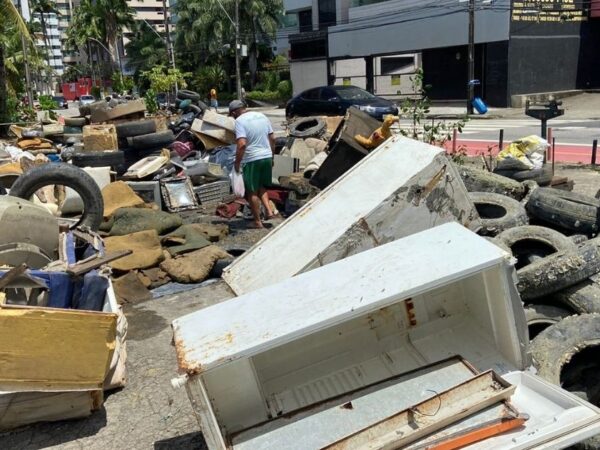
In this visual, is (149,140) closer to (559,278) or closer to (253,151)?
(253,151)

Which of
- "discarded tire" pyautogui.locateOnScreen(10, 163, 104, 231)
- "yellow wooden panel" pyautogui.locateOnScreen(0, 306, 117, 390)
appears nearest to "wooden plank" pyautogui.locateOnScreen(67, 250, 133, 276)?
"yellow wooden panel" pyautogui.locateOnScreen(0, 306, 117, 390)

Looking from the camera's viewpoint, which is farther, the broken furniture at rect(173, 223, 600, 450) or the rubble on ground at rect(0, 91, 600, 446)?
the rubble on ground at rect(0, 91, 600, 446)

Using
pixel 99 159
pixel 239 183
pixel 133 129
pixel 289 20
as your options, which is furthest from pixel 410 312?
pixel 289 20

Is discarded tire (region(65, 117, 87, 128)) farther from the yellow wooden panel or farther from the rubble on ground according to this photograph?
the yellow wooden panel

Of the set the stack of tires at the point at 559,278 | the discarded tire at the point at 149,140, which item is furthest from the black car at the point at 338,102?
the stack of tires at the point at 559,278

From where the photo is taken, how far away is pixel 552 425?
7.60 feet

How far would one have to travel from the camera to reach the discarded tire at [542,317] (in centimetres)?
390

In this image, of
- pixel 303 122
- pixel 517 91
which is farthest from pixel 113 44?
pixel 303 122

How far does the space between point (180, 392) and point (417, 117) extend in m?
6.24

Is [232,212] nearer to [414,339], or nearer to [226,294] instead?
[226,294]

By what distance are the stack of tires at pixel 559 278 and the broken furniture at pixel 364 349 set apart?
0.53m

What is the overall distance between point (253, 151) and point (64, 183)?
224 centimetres

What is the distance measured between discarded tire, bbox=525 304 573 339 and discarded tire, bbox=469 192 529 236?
1253 mm

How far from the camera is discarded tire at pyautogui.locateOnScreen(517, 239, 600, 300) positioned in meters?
3.92
